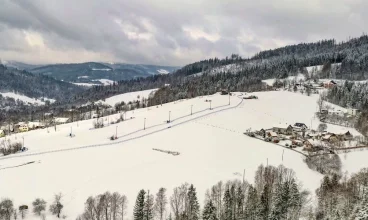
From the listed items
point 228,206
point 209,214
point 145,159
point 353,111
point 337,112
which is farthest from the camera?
point 353,111

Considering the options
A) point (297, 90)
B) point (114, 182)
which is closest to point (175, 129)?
point (114, 182)

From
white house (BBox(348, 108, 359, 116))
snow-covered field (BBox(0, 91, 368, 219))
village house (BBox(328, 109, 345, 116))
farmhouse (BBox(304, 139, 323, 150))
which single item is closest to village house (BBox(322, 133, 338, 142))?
farmhouse (BBox(304, 139, 323, 150))

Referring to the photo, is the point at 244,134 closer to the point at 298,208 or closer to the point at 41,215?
the point at 298,208

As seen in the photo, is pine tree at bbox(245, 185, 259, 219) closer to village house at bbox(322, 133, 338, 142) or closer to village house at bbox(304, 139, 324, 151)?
village house at bbox(304, 139, 324, 151)

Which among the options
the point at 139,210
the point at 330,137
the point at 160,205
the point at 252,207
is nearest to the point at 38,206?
the point at 139,210

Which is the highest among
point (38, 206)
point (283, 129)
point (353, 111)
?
point (353, 111)

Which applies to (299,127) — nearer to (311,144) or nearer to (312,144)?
(312,144)
